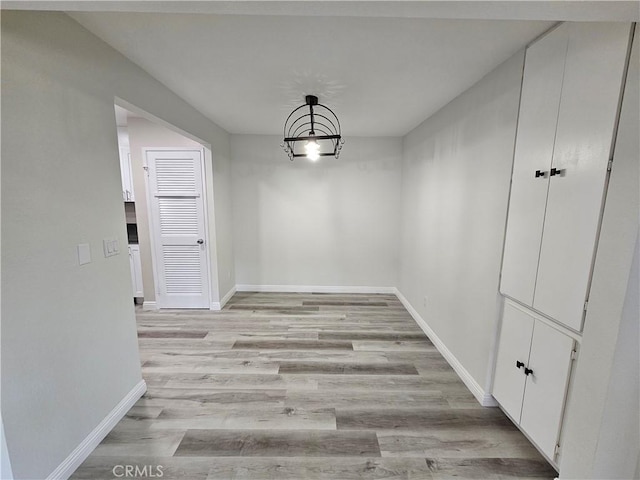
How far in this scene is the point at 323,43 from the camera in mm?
1674

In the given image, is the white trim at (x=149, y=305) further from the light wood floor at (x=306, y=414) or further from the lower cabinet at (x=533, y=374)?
the lower cabinet at (x=533, y=374)

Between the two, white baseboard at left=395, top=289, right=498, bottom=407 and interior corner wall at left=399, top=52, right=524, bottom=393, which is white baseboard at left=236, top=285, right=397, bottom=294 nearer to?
white baseboard at left=395, top=289, right=498, bottom=407

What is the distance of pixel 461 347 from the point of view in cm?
236

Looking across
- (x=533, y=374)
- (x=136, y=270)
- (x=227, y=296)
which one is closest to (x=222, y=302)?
(x=227, y=296)

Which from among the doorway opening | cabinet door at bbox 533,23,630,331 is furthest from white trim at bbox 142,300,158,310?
cabinet door at bbox 533,23,630,331

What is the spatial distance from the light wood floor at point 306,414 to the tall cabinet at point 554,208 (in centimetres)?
41

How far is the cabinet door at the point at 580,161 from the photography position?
118 cm

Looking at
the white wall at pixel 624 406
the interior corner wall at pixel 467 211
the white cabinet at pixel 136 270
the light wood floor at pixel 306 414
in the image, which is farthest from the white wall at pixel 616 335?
the white cabinet at pixel 136 270

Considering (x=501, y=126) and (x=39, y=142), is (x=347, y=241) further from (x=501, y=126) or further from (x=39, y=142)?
(x=39, y=142)

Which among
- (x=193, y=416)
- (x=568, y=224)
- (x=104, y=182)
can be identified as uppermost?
(x=104, y=182)

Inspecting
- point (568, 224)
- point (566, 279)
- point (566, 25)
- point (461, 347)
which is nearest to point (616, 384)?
point (566, 279)

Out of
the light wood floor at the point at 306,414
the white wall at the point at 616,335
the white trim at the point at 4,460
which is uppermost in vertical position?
the white wall at the point at 616,335

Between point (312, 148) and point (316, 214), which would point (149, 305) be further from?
point (312, 148)

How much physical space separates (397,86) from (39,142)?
2.46m
